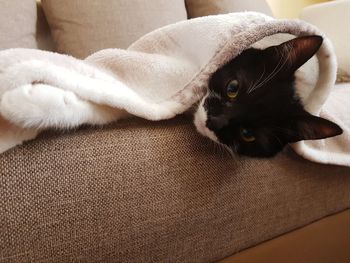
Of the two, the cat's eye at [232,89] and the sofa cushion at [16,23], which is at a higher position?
the cat's eye at [232,89]

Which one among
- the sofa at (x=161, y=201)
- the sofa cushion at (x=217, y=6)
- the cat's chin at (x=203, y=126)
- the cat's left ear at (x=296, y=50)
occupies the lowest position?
the sofa at (x=161, y=201)

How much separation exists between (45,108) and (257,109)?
0.41m

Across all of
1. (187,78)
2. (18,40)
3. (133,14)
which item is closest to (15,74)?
(187,78)

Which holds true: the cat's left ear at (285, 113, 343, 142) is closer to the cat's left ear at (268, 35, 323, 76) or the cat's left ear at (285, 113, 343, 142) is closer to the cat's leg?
the cat's left ear at (268, 35, 323, 76)

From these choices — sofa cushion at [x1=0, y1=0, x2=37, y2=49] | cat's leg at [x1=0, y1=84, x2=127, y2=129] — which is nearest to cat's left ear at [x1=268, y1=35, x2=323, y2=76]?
cat's leg at [x1=0, y1=84, x2=127, y2=129]

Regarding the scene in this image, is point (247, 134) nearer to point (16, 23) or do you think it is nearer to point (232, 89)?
point (232, 89)

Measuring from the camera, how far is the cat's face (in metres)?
0.59

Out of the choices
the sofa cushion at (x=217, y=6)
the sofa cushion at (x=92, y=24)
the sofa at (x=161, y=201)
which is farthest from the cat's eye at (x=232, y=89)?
the sofa cushion at (x=217, y=6)

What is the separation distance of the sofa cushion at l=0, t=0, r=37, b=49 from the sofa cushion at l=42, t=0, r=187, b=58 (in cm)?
10

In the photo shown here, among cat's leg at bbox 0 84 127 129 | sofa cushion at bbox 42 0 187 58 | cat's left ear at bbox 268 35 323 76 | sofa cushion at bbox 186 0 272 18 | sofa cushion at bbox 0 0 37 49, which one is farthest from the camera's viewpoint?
sofa cushion at bbox 186 0 272 18

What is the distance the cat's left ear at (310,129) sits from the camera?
588mm

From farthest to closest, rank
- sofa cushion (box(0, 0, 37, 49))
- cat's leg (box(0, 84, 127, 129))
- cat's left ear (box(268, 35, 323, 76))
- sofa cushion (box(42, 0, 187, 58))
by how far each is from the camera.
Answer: sofa cushion (box(42, 0, 187, 58)), sofa cushion (box(0, 0, 37, 49)), cat's left ear (box(268, 35, 323, 76)), cat's leg (box(0, 84, 127, 129))

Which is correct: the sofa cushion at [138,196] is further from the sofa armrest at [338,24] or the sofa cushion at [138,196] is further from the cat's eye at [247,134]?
the sofa armrest at [338,24]

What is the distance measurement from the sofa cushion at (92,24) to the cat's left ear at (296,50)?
0.74 m
